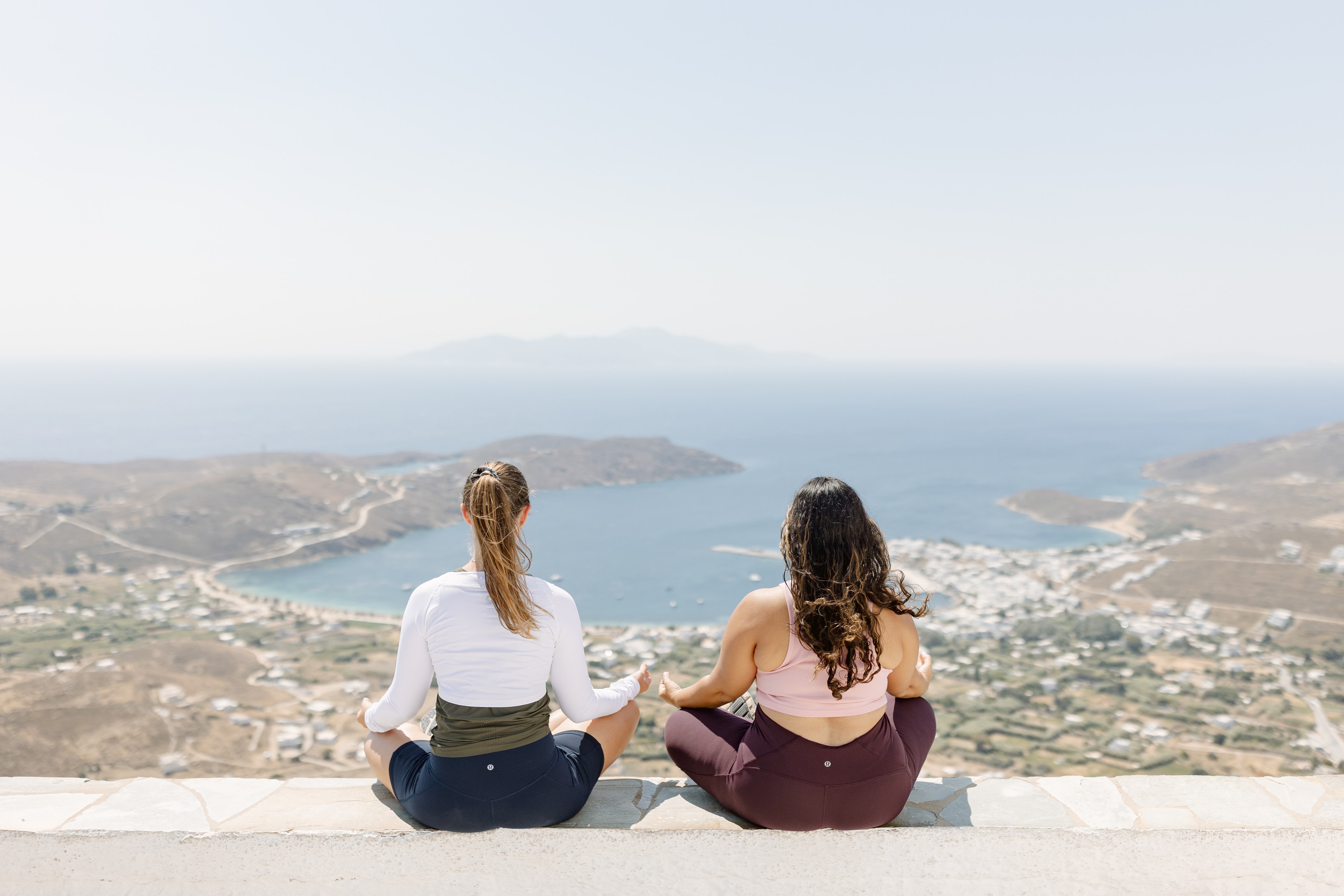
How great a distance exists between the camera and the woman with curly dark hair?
2305 millimetres

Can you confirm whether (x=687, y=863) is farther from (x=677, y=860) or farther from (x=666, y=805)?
(x=666, y=805)

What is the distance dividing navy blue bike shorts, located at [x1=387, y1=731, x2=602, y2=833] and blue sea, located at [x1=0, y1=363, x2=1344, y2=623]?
8415mm

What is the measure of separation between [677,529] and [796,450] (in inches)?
1674

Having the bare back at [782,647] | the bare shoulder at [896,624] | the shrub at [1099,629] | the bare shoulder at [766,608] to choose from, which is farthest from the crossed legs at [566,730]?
the shrub at [1099,629]

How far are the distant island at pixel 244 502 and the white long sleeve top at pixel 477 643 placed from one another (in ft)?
140

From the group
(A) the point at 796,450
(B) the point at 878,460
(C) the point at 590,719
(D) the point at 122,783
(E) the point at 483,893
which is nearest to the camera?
(E) the point at 483,893

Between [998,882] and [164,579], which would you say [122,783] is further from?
[164,579]

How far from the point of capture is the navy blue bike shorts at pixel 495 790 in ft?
7.83

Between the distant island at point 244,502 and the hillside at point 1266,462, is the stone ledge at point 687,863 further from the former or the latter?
the hillside at point 1266,462

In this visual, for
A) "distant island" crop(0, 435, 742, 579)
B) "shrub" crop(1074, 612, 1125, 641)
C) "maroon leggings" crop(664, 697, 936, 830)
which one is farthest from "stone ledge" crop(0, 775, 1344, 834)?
"distant island" crop(0, 435, 742, 579)

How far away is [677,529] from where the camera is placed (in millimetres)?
60188

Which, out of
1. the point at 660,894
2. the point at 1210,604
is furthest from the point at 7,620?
the point at 1210,604

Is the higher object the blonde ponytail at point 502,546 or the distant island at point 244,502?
the blonde ponytail at point 502,546

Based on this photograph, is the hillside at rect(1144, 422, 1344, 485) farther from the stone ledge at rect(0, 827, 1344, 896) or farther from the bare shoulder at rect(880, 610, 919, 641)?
the bare shoulder at rect(880, 610, 919, 641)
